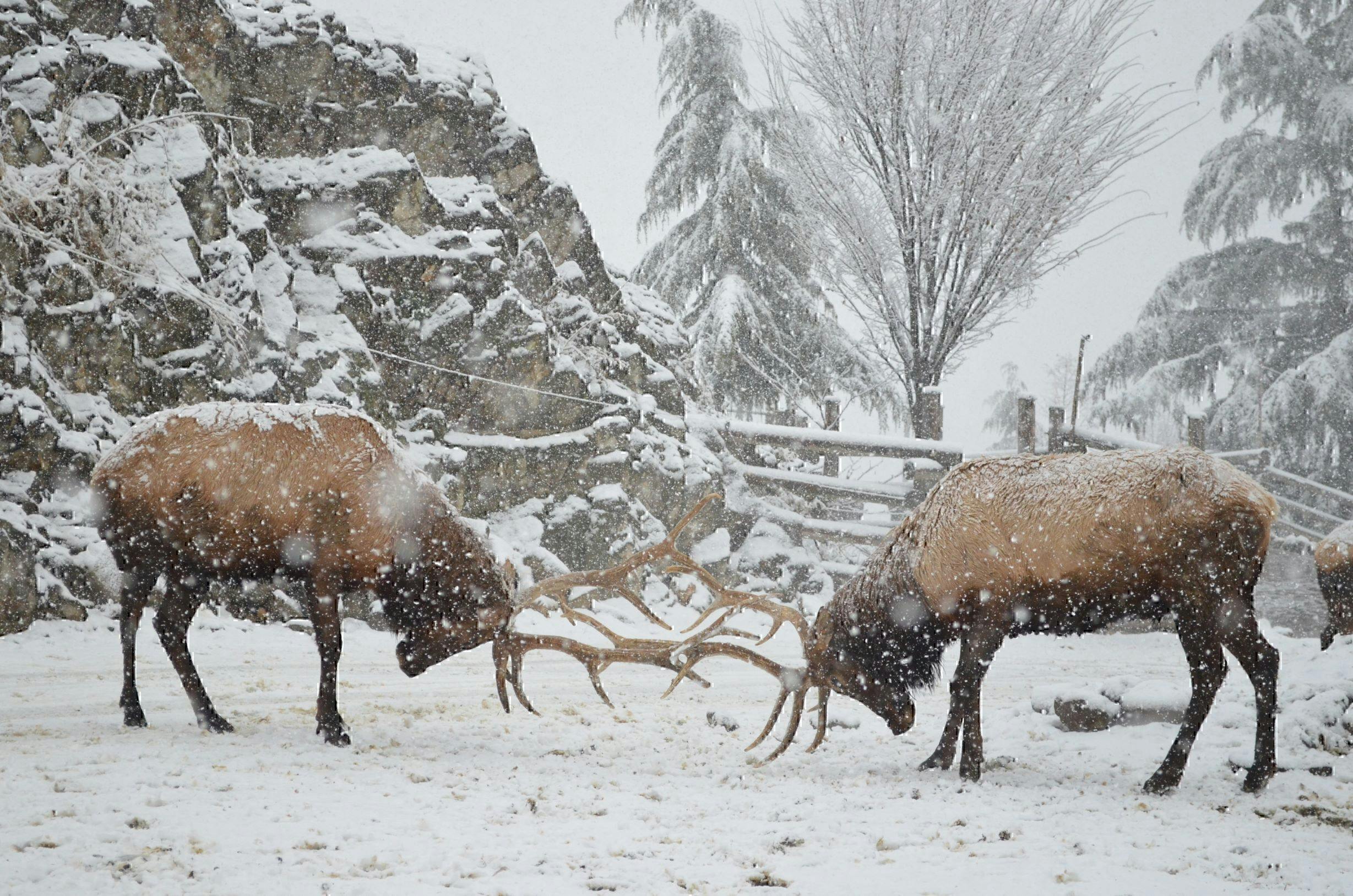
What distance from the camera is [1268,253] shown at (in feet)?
58.7

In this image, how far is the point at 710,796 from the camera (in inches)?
140

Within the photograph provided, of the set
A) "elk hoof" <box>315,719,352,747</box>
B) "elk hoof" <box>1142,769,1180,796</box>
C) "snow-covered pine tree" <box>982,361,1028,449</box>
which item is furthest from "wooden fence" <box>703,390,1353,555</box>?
"snow-covered pine tree" <box>982,361,1028,449</box>

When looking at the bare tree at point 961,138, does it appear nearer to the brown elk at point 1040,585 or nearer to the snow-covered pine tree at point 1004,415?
the brown elk at point 1040,585

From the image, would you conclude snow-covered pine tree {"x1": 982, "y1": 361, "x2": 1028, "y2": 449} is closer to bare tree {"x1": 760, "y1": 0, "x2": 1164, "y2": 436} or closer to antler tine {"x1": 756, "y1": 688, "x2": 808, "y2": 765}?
bare tree {"x1": 760, "y1": 0, "x2": 1164, "y2": 436}

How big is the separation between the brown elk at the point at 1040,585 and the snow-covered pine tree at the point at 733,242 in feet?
39.1

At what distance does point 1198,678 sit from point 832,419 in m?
10.0

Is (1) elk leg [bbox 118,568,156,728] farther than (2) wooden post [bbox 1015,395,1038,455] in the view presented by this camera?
No

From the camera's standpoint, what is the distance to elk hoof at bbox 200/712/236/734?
13.3 feet

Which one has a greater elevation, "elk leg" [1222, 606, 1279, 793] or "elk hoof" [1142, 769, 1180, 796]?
"elk leg" [1222, 606, 1279, 793]

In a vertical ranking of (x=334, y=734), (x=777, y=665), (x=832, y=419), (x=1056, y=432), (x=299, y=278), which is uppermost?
(x=299, y=278)

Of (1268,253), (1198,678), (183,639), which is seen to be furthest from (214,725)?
(1268,253)

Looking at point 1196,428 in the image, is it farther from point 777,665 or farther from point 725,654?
point 725,654

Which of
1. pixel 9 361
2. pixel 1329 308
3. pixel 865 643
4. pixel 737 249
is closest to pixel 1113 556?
pixel 865 643

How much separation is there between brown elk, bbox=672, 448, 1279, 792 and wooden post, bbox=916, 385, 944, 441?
26.0 ft
